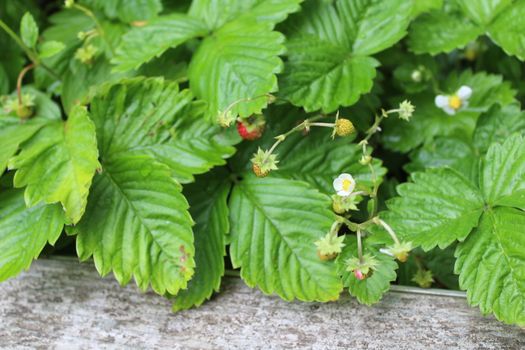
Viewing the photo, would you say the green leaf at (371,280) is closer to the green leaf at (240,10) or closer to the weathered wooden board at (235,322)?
the weathered wooden board at (235,322)

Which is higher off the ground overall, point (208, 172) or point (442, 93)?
point (442, 93)

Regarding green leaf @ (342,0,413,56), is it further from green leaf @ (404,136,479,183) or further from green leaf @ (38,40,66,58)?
green leaf @ (38,40,66,58)

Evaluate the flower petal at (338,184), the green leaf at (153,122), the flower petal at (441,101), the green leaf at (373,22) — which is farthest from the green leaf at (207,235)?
the flower petal at (441,101)

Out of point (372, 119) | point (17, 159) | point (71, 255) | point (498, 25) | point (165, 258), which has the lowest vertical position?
point (71, 255)

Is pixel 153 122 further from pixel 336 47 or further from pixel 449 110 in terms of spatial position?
pixel 449 110

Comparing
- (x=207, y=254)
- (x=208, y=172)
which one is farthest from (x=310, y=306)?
(x=208, y=172)

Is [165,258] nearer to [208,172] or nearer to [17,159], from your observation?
[208,172]

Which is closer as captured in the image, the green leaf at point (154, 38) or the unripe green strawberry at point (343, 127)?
the unripe green strawberry at point (343, 127)
